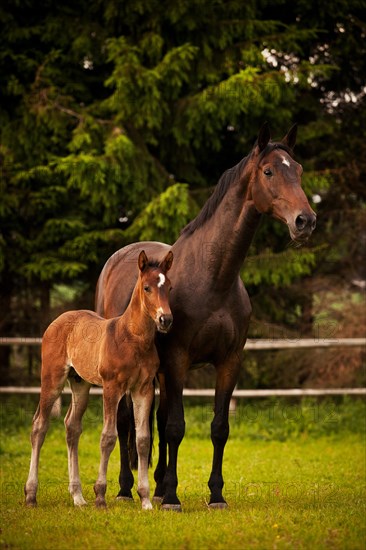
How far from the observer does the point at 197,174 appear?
14.6m

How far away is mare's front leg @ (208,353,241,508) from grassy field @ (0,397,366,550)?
193 mm

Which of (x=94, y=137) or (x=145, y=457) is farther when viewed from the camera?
(x=94, y=137)

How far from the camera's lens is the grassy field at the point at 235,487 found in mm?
5551

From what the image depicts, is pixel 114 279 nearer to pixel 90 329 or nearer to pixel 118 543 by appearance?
pixel 90 329

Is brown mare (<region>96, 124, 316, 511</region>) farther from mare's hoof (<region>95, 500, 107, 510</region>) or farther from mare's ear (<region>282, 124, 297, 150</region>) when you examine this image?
mare's hoof (<region>95, 500, 107, 510</region>)

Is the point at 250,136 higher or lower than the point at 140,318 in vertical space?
lower

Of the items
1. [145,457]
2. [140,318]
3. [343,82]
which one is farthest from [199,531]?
[343,82]

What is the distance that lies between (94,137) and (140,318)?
7.22m

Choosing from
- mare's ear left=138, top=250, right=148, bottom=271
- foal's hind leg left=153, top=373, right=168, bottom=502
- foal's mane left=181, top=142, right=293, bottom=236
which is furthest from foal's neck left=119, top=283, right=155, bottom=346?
foal's mane left=181, top=142, right=293, bottom=236

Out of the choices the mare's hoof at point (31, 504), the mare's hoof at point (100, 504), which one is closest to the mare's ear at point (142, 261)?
the mare's hoof at point (100, 504)

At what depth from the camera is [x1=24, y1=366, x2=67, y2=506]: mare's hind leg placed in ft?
22.9

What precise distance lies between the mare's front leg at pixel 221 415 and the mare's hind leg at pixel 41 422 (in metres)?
1.34

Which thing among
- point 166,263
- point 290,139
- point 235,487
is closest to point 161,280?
point 166,263

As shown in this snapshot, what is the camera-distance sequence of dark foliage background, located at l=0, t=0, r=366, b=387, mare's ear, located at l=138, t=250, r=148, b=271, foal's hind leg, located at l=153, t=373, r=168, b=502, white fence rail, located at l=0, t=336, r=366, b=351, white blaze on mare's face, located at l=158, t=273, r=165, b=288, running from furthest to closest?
1. dark foliage background, located at l=0, t=0, r=366, b=387
2. white fence rail, located at l=0, t=336, r=366, b=351
3. foal's hind leg, located at l=153, t=373, r=168, b=502
4. mare's ear, located at l=138, t=250, r=148, b=271
5. white blaze on mare's face, located at l=158, t=273, r=165, b=288
